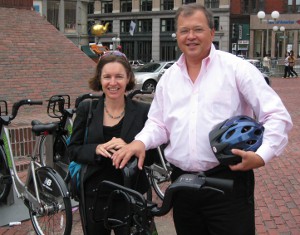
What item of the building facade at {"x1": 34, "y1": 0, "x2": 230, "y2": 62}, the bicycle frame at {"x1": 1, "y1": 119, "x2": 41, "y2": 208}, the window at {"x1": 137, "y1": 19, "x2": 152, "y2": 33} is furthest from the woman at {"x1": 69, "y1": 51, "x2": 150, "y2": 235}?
the window at {"x1": 137, "y1": 19, "x2": 152, "y2": 33}

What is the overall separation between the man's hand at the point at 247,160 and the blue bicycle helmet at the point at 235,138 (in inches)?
0.9

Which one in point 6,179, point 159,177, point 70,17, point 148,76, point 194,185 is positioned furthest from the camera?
point 148,76

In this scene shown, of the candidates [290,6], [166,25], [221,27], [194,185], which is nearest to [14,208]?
[194,185]

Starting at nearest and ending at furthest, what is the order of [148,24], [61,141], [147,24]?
[61,141] → [148,24] → [147,24]

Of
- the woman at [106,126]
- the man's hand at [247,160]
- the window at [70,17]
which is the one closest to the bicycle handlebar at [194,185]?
the man's hand at [247,160]

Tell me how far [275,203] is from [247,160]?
11.6 feet

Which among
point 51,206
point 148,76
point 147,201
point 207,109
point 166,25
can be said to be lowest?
point 51,206

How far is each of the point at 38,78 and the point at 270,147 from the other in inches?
371

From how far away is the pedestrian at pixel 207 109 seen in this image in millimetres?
2225

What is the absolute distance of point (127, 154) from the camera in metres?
2.23

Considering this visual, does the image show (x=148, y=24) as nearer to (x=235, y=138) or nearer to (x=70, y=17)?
(x=70, y=17)

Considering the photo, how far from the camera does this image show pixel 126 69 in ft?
9.28

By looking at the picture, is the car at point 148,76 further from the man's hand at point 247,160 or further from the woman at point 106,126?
the man's hand at point 247,160

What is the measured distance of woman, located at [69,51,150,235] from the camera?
8.95 feet
